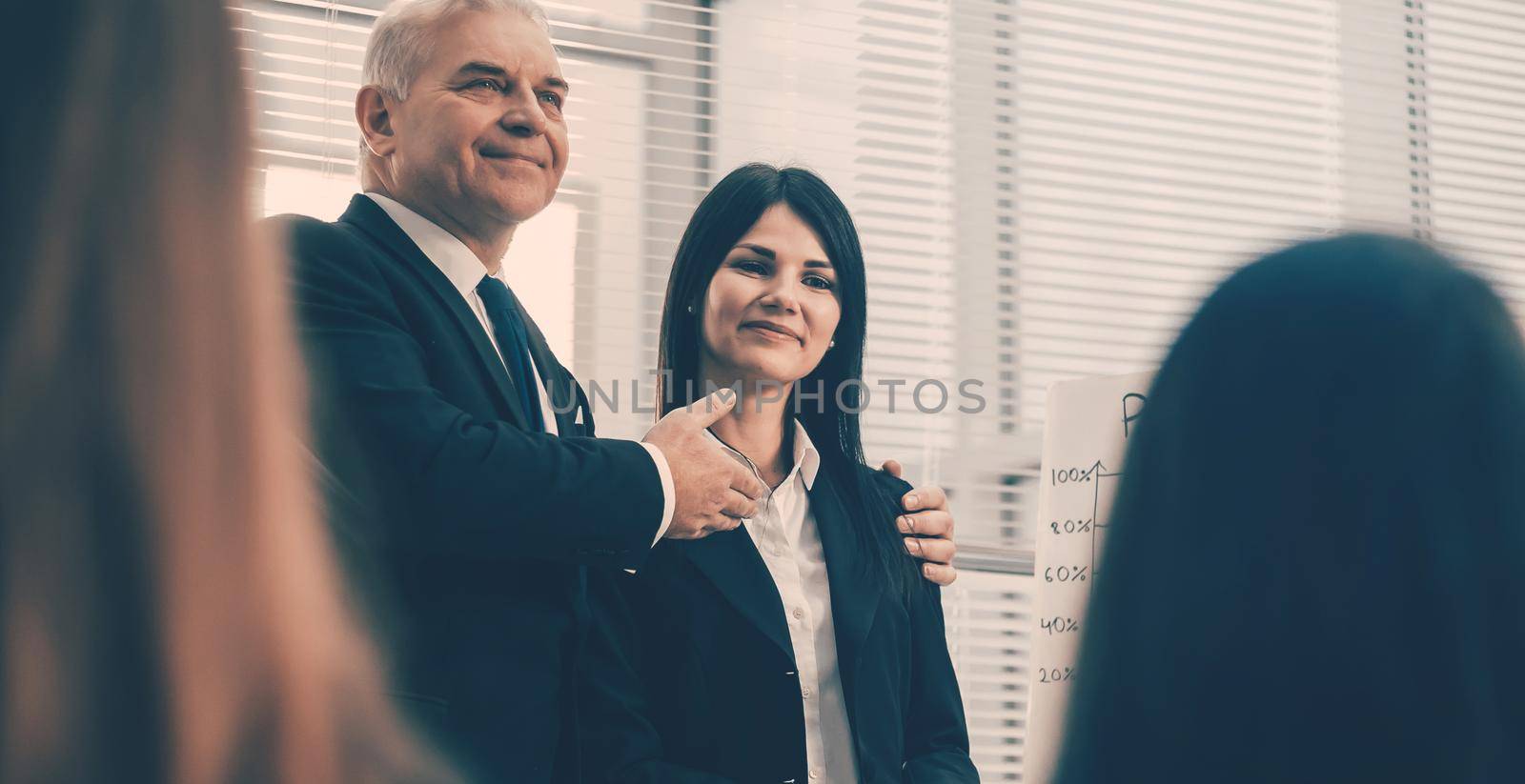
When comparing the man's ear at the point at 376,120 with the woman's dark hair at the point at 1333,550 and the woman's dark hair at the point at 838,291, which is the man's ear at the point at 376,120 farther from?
the woman's dark hair at the point at 1333,550

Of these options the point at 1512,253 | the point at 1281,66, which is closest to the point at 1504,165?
the point at 1512,253

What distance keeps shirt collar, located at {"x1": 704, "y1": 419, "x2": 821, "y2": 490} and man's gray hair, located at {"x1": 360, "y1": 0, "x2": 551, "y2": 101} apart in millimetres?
628

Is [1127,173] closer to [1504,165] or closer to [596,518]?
[1504,165]

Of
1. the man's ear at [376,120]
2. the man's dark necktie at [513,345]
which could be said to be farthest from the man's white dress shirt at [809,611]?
the man's ear at [376,120]

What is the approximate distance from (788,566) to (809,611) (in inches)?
2.7

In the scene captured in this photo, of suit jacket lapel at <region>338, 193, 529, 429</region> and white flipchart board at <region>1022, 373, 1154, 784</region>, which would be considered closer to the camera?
suit jacket lapel at <region>338, 193, 529, 429</region>

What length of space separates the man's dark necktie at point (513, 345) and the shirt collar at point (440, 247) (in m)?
0.02

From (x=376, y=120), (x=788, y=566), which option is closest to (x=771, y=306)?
(x=788, y=566)

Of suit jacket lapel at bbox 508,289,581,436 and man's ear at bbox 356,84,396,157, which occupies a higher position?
man's ear at bbox 356,84,396,157

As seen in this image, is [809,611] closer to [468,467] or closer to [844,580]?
[844,580]

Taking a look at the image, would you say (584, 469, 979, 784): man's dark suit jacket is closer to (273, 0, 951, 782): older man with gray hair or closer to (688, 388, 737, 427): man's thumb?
(273, 0, 951, 782): older man with gray hair

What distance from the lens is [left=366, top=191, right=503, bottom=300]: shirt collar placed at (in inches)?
64.9

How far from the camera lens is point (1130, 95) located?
9.65ft

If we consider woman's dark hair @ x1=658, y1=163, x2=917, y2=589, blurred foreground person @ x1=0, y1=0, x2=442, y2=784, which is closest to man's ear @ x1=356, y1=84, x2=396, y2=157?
woman's dark hair @ x1=658, y1=163, x2=917, y2=589
